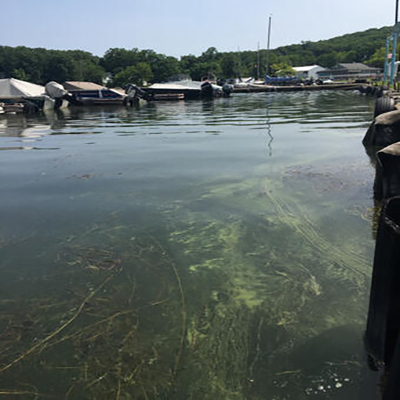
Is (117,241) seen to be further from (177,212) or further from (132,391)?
(132,391)

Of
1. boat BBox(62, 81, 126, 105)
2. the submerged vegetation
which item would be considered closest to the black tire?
the submerged vegetation

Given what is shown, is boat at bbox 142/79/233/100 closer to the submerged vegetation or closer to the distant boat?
the distant boat

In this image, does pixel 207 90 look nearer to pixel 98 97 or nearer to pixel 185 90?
pixel 185 90

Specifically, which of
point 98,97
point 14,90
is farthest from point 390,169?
point 98,97

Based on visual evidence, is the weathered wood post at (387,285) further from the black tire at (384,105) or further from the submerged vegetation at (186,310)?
the black tire at (384,105)

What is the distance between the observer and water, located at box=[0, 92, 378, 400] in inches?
88.4

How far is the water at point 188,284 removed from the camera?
7.36ft

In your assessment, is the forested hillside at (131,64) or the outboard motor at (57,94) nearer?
the outboard motor at (57,94)

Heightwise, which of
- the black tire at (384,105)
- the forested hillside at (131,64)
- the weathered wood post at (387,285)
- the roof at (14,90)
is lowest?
the weathered wood post at (387,285)

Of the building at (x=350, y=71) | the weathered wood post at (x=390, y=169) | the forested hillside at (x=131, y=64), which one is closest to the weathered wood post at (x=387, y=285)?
the weathered wood post at (x=390, y=169)

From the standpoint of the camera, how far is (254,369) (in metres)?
2.29

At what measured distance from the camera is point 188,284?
10.8ft

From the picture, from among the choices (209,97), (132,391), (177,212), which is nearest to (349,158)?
(177,212)

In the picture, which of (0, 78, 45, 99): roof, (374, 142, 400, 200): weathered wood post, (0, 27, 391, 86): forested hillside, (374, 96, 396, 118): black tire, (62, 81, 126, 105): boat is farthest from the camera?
(0, 27, 391, 86): forested hillside
